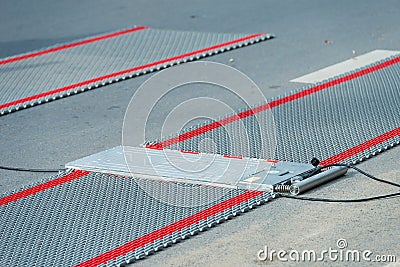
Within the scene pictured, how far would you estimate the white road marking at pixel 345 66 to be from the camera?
8.36m

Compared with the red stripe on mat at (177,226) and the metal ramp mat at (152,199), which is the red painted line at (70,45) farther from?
the red stripe on mat at (177,226)

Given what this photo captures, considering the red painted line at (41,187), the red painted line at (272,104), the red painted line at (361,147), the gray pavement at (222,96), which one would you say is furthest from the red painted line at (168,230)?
the red painted line at (272,104)

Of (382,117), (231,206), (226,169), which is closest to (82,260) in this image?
(231,206)

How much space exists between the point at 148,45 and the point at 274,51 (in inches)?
60.3

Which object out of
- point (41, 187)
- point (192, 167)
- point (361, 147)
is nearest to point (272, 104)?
point (361, 147)

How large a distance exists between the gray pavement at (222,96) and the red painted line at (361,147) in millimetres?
190

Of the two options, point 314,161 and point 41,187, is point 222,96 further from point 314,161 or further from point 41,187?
point 41,187

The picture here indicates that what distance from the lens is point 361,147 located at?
20.4 feet

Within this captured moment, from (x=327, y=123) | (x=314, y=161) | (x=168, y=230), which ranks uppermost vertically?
(x=327, y=123)

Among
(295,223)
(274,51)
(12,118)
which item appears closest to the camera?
(295,223)

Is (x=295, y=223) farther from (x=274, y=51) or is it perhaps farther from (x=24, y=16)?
(x=24, y=16)

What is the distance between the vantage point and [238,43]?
32.7 feet

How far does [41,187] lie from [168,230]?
4.13 ft

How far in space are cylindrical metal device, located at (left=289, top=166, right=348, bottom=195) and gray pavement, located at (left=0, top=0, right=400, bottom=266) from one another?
0.06 meters
